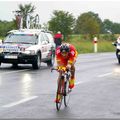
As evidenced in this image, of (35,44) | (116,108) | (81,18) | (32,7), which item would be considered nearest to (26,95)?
(116,108)

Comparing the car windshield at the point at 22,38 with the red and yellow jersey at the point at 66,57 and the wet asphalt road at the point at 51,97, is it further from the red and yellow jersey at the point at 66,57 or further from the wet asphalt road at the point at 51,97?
the red and yellow jersey at the point at 66,57

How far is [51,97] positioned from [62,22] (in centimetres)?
5042

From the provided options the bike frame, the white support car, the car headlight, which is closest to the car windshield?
the white support car

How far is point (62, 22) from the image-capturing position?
6344 centimetres

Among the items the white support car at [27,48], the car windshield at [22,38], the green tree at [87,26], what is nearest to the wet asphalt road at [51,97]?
the white support car at [27,48]

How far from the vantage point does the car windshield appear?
24.0m

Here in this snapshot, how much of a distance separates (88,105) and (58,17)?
52.4 metres

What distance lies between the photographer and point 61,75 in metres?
11.5

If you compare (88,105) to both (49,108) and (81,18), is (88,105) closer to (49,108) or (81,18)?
(49,108)

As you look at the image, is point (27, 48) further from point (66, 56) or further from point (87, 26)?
point (87, 26)

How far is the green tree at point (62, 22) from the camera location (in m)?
60.8

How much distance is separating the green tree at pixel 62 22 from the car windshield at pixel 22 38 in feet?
116

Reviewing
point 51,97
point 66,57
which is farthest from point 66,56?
point 51,97

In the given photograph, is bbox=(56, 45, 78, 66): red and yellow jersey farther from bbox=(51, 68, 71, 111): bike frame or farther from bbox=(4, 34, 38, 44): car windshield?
bbox=(4, 34, 38, 44): car windshield
